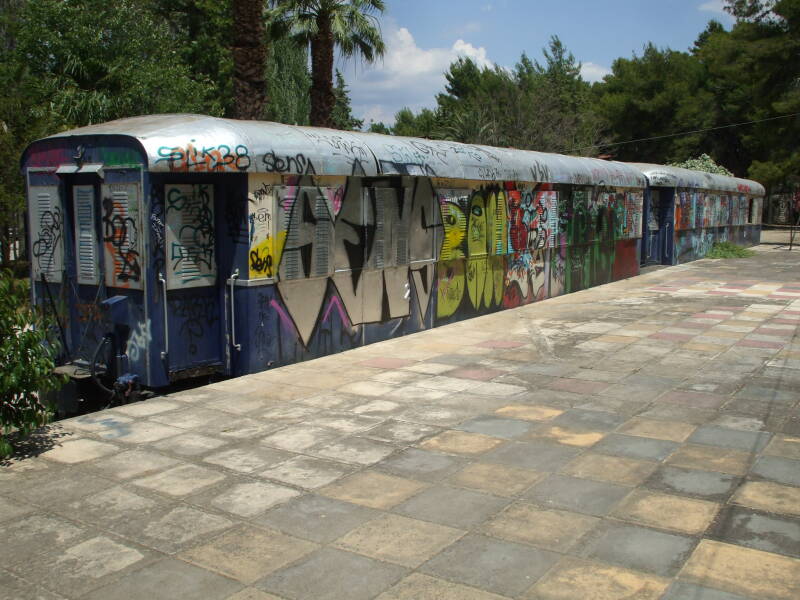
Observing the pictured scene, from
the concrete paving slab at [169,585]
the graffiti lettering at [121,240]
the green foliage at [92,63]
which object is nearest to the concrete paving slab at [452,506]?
A: the concrete paving slab at [169,585]

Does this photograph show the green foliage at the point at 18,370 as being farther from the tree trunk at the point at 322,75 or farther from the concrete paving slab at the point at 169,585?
the tree trunk at the point at 322,75

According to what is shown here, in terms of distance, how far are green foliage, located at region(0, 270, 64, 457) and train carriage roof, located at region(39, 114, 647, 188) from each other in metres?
2.10

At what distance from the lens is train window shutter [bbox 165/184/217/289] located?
7.64m

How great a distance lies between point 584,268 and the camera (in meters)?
16.2

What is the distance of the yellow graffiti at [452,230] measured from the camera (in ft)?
37.0

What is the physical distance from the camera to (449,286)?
37.9 ft

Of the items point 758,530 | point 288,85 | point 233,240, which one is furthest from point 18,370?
point 288,85

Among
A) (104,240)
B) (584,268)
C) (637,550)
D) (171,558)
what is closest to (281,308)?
(104,240)

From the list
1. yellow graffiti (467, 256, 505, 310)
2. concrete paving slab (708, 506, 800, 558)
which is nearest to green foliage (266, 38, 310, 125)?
yellow graffiti (467, 256, 505, 310)

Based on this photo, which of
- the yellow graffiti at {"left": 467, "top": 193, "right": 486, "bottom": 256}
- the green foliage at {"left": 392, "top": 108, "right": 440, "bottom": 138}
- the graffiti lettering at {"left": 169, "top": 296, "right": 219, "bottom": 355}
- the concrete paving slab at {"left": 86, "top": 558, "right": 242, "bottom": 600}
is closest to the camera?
the concrete paving slab at {"left": 86, "top": 558, "right": 242, "bottom": 600}

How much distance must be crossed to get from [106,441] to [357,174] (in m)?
4.53

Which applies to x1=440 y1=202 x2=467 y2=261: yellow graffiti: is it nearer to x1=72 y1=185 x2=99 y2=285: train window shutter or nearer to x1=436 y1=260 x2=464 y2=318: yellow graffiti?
x1=436 y1=260 x2=464 y2=318: yellow graffiti

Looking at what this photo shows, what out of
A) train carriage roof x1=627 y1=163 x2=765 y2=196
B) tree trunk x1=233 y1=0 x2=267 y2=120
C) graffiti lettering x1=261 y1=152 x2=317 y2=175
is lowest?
graffiti lettering x1=261 y1=152 x2=317 y2=175

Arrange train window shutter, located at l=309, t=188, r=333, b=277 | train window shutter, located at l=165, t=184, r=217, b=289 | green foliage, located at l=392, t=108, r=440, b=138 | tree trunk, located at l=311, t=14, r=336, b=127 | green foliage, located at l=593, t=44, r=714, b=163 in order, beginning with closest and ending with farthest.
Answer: train window shutter, located at l=165, t=184, r=217, b=289 < train window shutter, located at l=309, t=188, r=333, b=277 < tree trunk, located at l=311, t=14, r=336, b=127 < green foliage, located at l=593, t=44, r=714, b=163 < green foliage, located at l=392, t=108, r=440, b=138
